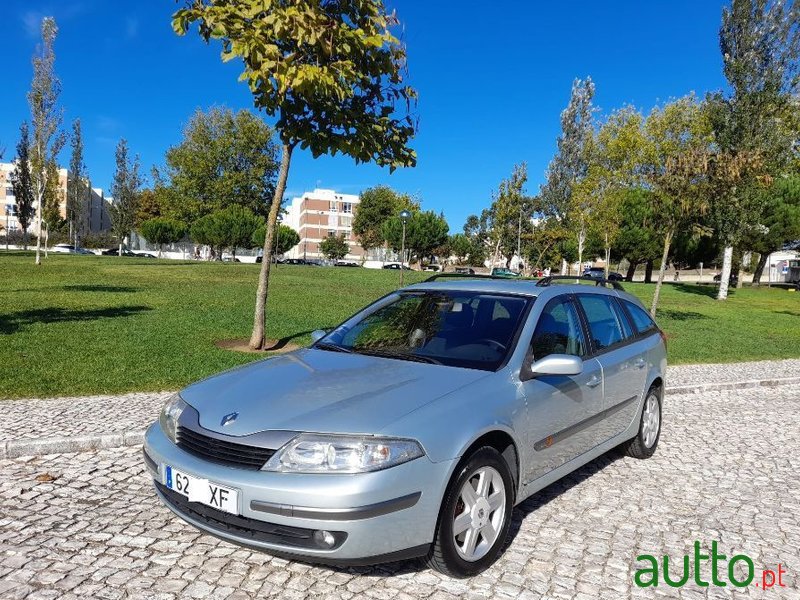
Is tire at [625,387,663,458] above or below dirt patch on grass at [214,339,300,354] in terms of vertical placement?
above

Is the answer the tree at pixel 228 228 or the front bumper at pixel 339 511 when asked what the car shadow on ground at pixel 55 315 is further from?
the tree at pixel 228 228

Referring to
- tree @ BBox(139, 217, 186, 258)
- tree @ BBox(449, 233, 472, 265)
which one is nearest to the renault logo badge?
A: tree @ BBox(139, 217, 186, 258)

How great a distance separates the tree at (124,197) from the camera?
71.6m

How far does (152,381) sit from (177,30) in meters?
4.48

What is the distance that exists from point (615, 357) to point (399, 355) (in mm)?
1835

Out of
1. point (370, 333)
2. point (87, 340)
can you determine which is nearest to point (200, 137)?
point (87, 340)

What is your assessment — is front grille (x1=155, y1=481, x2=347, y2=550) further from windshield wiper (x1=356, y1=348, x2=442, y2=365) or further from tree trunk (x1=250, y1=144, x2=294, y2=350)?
tree trunk (x1=250, y1=144, x2=294, y2=350)

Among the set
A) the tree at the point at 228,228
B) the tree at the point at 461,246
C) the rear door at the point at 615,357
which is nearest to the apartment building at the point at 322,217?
the tree at the point at 461,246

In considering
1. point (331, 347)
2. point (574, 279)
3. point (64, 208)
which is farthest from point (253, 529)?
point (64, 208)

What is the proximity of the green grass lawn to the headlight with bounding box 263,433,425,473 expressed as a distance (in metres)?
5.02

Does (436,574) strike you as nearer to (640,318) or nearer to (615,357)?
(615,357)

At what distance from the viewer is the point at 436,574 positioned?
312 centimetres

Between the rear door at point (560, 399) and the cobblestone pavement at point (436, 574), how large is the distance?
1.60 ft

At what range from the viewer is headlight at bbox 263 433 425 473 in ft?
8.70
